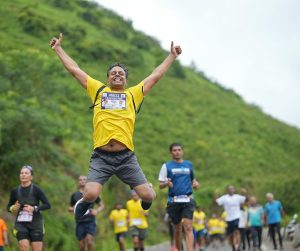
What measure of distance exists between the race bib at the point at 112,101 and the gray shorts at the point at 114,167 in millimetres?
613

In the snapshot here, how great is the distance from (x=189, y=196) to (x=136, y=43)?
210 ft

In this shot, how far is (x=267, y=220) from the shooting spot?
800 inches

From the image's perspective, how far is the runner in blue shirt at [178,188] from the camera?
1152cm

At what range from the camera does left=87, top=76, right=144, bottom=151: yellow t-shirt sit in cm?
815

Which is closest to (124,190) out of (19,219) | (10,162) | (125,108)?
(10,162)

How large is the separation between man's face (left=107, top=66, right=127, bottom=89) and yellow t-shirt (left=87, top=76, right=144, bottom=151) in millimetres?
105

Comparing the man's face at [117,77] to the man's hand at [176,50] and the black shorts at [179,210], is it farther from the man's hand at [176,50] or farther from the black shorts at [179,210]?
the black shorts at [179,210]

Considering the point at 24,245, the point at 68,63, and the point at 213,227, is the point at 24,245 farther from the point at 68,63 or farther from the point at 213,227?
the point at 213,227

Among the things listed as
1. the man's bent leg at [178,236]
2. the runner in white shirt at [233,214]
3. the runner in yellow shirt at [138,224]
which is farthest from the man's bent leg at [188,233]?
the runner in white shirt at [233,214]

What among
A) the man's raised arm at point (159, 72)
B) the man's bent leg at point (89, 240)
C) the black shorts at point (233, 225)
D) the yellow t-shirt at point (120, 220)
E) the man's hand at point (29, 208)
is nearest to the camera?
the man's raised arm at point (159, 72)

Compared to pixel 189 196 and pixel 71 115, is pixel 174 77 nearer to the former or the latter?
pixel 71 115

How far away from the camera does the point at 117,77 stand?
8.43 meters

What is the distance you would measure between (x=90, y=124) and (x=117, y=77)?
3419 centimetres

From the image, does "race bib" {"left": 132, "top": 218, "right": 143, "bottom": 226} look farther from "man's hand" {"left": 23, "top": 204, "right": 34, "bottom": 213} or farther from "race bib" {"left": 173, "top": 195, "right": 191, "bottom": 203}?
"man's hand" {"left": 23, "top": 204, "right": 34, "bottom": 213}
